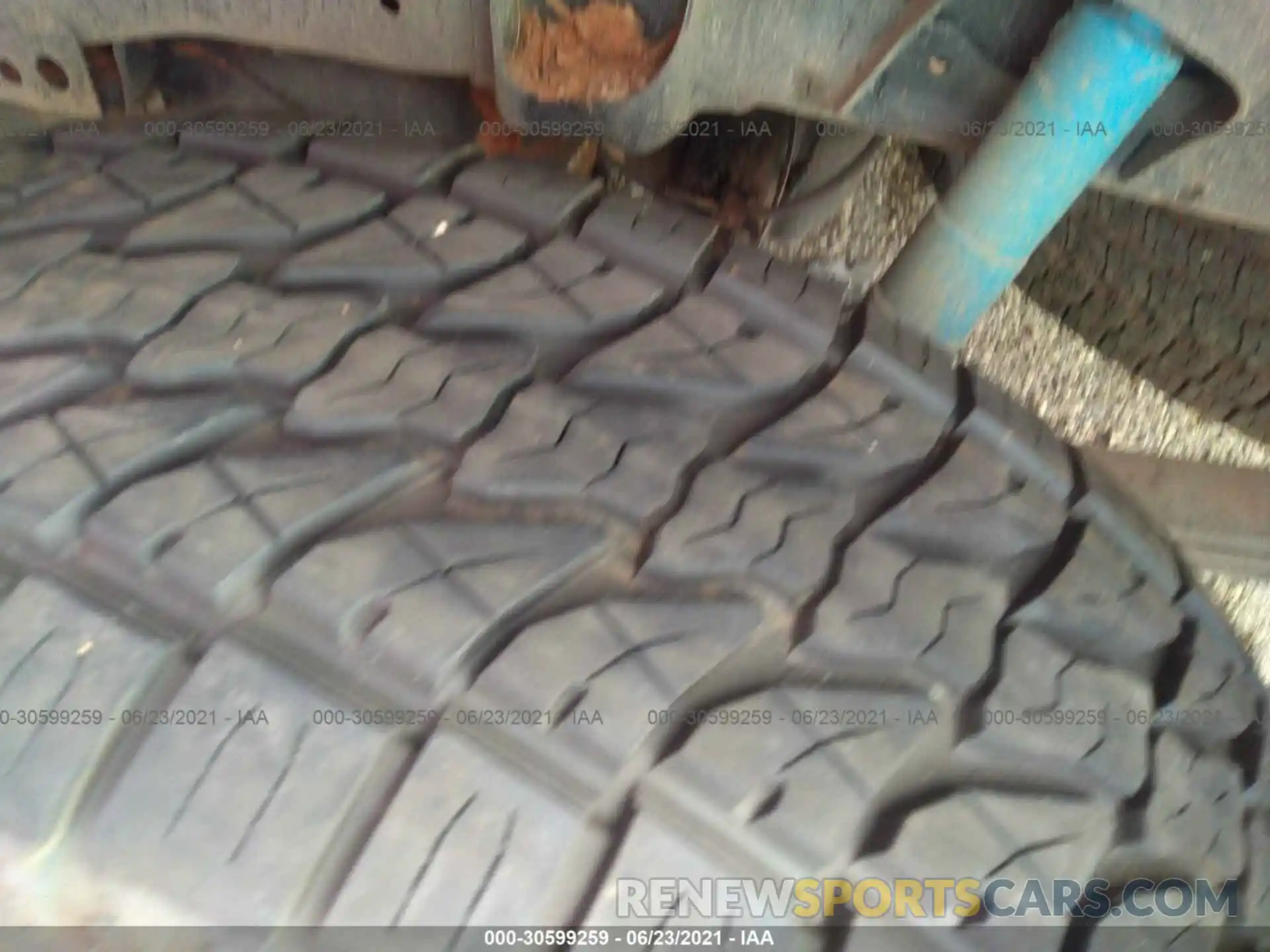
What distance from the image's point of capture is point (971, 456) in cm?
67

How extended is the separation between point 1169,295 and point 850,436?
0.52m

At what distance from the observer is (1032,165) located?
66 cm

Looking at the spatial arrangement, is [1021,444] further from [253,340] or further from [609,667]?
[253,340]

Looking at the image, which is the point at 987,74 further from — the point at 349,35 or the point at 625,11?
the point at 349,35

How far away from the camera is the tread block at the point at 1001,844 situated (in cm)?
51

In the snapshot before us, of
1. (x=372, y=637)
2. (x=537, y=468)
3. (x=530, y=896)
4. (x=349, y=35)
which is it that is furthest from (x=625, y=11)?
(x=530, y=896)

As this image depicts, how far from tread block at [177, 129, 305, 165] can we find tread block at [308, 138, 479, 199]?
0.02 m

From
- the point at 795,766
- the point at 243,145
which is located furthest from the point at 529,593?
the point at 243,145

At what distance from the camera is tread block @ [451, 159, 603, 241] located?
738 mm

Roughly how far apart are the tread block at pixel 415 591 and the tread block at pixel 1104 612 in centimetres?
29

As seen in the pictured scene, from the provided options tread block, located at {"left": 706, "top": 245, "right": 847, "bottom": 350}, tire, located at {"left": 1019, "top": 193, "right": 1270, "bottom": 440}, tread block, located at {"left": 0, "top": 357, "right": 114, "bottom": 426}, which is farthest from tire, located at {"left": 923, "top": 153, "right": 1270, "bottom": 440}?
tread block, located at {"left": 0, "top": 357, "right": 114, "bottom": 426}

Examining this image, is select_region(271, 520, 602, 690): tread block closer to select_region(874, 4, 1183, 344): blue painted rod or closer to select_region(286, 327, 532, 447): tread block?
select_region(286, 327, 532, 447): tread block

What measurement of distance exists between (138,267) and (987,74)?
0.57 m

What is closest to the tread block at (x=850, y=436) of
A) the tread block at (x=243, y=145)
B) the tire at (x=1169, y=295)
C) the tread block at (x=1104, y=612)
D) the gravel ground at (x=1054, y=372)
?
the tread block at (x=1104, y=612)
